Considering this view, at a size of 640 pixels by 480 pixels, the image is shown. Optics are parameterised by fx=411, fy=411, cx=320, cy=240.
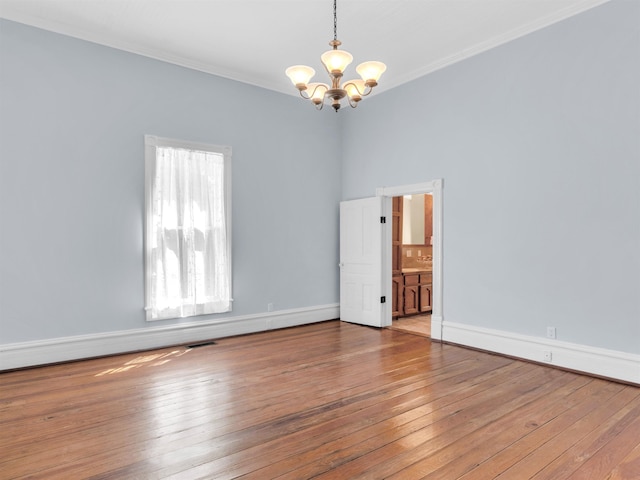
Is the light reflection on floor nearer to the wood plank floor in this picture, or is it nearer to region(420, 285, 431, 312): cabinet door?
the wood plank floor

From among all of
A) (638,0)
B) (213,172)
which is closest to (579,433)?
(638,0)

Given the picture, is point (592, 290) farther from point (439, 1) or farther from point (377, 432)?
point (439, 1)

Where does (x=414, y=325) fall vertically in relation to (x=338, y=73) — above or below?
below

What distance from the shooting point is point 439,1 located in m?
4.09

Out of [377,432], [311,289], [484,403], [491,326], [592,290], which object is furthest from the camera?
[311,289]

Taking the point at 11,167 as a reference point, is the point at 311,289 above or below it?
below

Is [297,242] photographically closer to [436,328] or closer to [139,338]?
[436,328]

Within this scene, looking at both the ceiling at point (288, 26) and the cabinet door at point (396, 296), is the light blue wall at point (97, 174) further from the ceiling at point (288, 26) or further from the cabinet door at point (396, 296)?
the cabinet door at point (396, 296)

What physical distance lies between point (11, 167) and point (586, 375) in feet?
20.3

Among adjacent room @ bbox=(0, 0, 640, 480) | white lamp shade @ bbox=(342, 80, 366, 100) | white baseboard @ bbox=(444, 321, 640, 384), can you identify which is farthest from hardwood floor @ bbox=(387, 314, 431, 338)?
white lamp shade @ bbox=(342, 80, 366, 100)

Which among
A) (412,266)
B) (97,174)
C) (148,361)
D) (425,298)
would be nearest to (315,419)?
(148,361)

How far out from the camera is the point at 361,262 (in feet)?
21.7

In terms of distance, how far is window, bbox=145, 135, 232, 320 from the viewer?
16.7 feet

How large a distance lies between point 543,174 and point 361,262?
9.75ft
